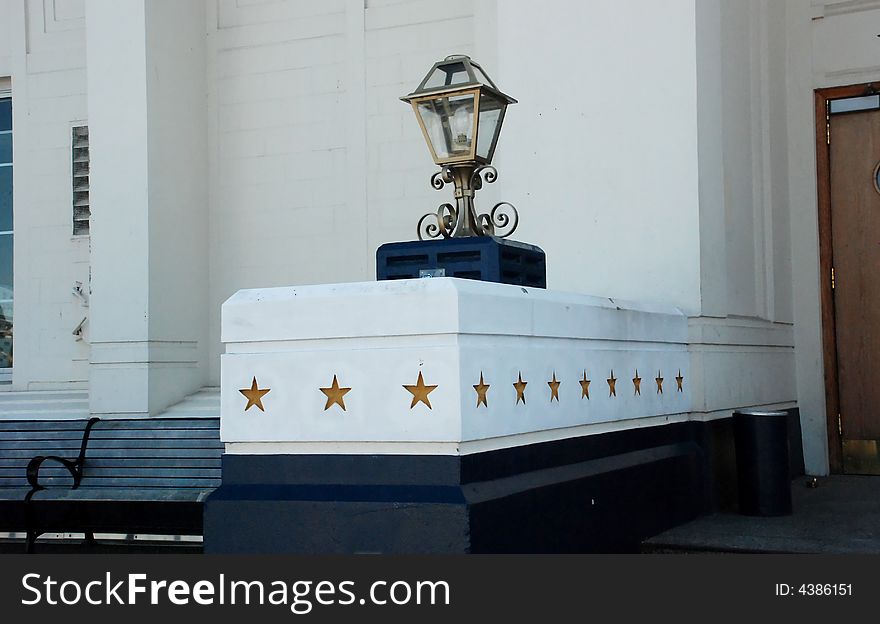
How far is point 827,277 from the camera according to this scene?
772cm

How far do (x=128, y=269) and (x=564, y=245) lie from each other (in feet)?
11.1

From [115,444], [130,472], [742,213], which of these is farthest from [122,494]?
[742,213]

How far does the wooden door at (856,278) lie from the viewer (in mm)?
7547

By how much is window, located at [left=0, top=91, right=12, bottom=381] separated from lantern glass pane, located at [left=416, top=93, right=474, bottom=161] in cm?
558

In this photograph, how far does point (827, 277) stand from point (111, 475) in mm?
5015

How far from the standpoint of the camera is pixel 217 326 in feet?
27.8

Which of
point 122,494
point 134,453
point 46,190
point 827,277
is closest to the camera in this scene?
point 122,494

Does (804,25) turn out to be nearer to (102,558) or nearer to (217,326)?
(217,326)

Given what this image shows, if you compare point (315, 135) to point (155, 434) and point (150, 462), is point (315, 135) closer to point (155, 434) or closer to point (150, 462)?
point (155, 434)

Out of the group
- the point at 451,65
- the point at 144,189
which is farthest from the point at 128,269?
the point at 451,65

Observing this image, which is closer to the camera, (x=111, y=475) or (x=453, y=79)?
(x=453, y=79)

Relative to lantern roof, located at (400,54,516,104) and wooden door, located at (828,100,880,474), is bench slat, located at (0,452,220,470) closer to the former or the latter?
lantern roof, located at (400,54,516,104)

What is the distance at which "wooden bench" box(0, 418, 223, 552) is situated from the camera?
690 centimetres

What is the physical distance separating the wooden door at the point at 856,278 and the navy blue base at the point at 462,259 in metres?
4.04
